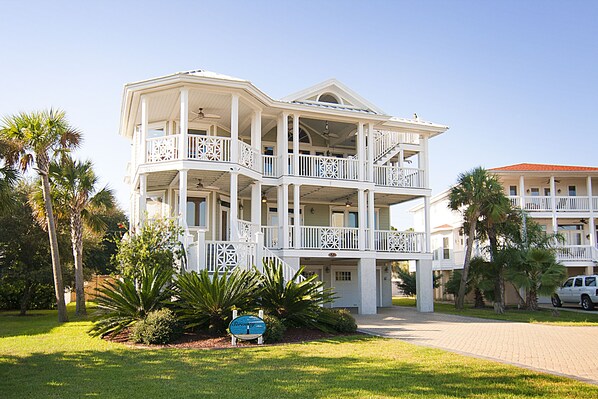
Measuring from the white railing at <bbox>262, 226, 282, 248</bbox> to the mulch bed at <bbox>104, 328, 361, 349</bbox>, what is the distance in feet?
23.8

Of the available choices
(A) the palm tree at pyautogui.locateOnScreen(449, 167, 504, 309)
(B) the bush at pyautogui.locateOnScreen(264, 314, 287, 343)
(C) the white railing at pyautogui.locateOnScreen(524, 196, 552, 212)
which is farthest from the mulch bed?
(C) the white railing at pyautogui.locateOnScreen(524, 196, 552, 212)

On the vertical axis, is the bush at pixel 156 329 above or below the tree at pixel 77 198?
below

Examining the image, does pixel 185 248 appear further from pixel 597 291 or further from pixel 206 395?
pixel 597 291

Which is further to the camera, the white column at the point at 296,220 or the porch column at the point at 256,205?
the white column at the point at 296,220

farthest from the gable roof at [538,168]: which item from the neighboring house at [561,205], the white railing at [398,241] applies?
the white railing at [398,241]

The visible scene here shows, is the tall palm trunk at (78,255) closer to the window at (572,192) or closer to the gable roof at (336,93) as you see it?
the gable roof at (336,93)

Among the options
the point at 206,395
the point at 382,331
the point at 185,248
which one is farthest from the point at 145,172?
the point at 206,395

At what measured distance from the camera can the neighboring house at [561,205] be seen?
31.8 metres

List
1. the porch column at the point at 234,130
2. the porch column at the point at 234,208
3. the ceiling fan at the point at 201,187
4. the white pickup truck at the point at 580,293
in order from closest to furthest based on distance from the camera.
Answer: the porch column at the point at 234,208, the porch column at the point at 234,130, the ceiling fan at the point at 201,187, the white pickup truck at the point at 580,293

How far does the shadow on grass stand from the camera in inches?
311

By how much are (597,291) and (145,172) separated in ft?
68.0

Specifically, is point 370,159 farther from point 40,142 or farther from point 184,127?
point 40,142

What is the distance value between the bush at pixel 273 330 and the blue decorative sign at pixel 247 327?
27cm

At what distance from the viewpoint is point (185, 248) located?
52.6 feet
